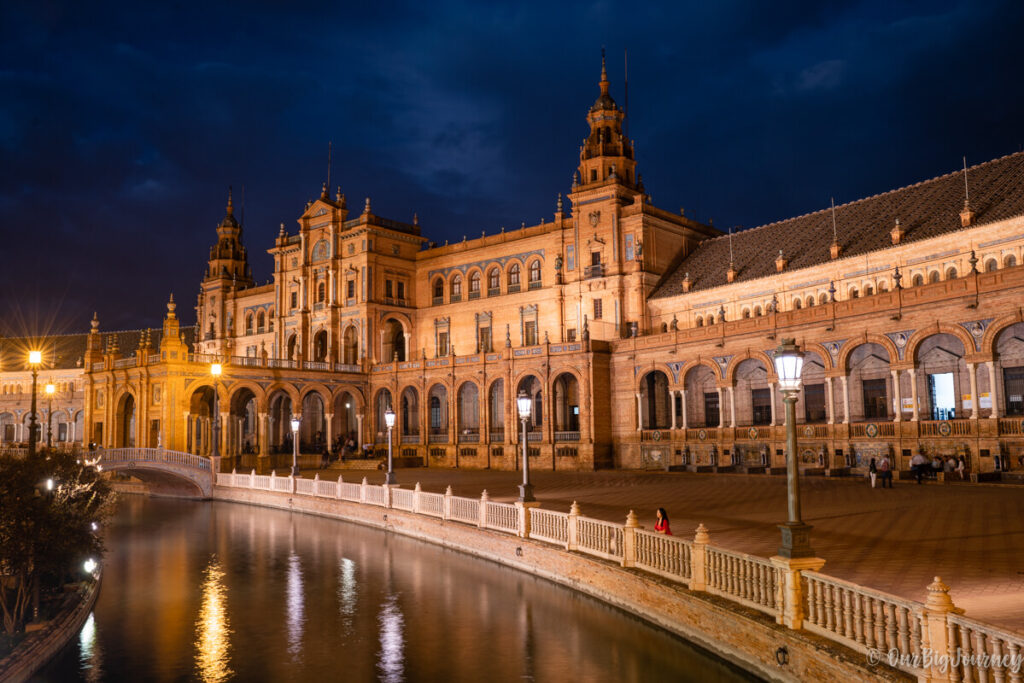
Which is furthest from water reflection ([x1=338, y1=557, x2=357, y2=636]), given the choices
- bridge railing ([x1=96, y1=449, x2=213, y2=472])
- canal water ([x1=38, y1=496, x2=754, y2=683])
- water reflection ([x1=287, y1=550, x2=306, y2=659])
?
bridge railing ([x1=96, y1=449, x2=213, y2=472])

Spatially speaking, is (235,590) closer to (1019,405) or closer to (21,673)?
(21,673)

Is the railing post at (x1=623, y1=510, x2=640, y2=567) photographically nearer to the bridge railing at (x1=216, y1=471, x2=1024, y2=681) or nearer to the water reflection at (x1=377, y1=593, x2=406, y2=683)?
the bridge railing at (x1=216, y1=471, x2=1024, y2=681)

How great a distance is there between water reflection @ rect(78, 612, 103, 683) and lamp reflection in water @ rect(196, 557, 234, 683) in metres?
1.50

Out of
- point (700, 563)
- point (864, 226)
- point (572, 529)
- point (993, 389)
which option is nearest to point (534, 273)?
point (864, 226)

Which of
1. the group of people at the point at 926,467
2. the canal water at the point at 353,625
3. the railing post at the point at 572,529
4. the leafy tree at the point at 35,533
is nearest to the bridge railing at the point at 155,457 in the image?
the canal water at the point at 353,625

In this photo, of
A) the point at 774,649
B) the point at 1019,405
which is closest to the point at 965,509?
the point at 774,649

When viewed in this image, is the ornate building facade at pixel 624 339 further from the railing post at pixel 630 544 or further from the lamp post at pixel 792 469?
the lamp post at pixel 792 469

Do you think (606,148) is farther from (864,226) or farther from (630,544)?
(630,544)

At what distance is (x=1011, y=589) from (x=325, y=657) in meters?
10.3

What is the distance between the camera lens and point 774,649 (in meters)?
10.3

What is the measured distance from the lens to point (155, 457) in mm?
39750

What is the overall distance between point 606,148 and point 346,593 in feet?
129

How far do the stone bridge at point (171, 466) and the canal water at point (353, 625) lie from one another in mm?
16070

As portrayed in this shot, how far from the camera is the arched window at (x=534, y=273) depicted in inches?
2142
